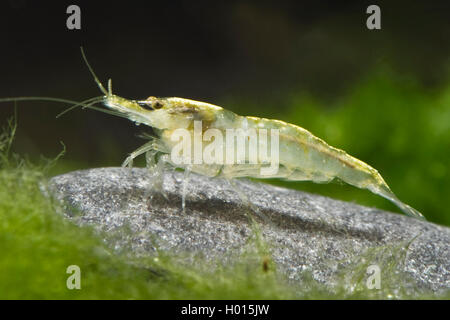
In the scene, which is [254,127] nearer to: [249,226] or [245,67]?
[249,226]

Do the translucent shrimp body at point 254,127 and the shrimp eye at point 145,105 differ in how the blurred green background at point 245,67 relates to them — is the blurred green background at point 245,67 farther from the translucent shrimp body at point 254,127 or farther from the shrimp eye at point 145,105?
the shrimp eye at point 145,105

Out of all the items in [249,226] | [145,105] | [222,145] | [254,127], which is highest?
[145,105]

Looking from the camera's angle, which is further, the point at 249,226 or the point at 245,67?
the point at 245,67

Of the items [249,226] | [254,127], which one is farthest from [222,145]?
[249,226]

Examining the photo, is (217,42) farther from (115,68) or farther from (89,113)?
(89,113)

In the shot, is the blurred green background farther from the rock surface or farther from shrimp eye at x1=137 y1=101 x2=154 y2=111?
shrimp eye at x1=137 y1=101 x2=154 y2=111

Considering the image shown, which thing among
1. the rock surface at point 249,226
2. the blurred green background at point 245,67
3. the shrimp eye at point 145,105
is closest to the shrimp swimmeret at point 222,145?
the shrimp eye at point 145,105

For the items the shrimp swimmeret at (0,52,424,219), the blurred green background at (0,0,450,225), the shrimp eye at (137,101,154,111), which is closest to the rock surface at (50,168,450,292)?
the shrimp swimmeret at (0,52,424,219)
